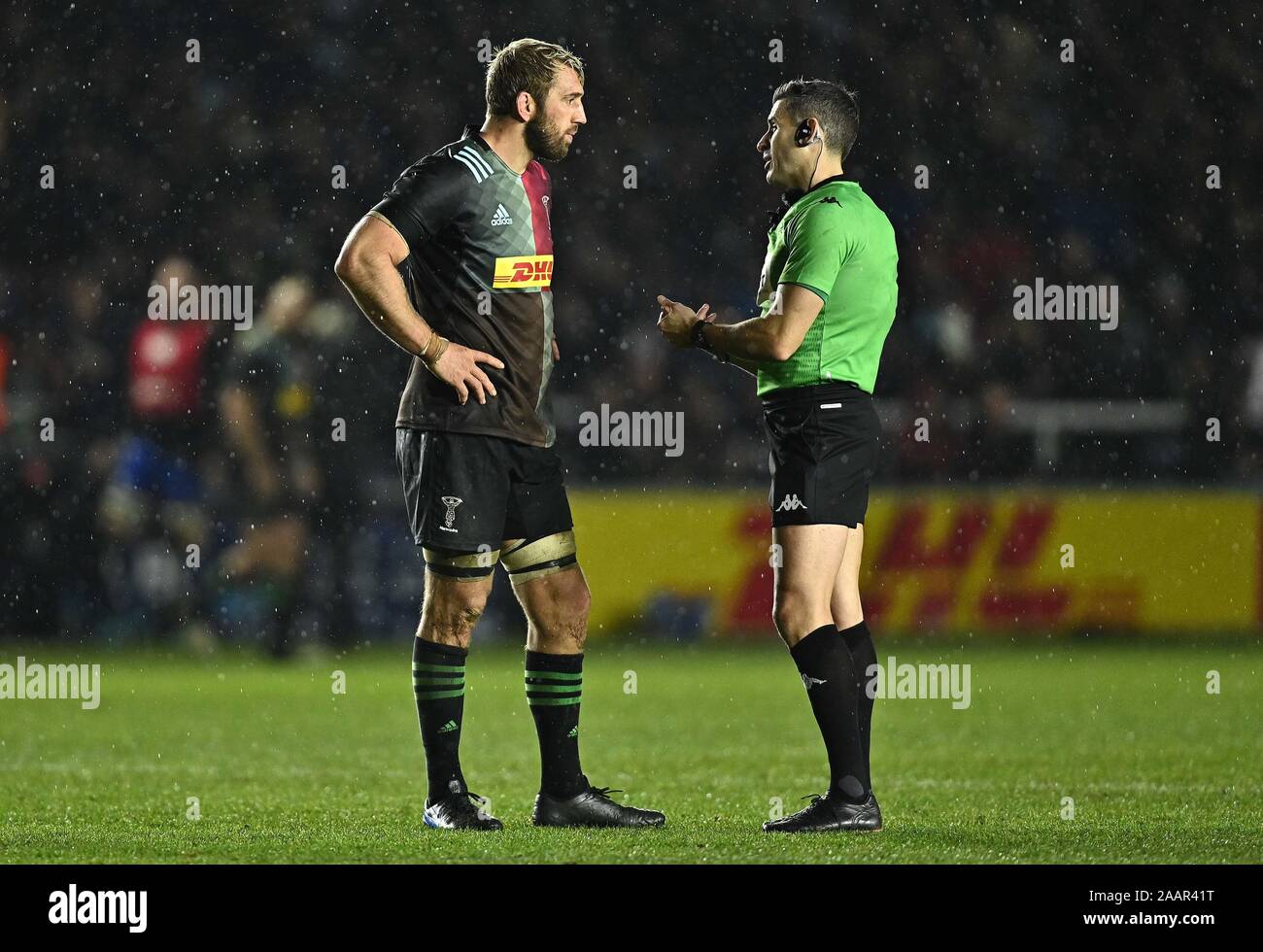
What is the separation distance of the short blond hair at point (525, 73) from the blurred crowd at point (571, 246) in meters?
5.84

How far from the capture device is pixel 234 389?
35.3 ft

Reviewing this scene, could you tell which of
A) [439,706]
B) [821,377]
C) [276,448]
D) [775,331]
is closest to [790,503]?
[821,377]

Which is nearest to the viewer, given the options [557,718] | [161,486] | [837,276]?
[837,276]

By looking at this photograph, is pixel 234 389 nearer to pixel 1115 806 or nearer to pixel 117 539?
pixel 117 539

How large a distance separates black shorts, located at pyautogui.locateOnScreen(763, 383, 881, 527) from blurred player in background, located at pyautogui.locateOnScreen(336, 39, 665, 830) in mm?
654

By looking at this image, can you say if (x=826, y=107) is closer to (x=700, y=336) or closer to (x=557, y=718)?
(x=700, y=336)

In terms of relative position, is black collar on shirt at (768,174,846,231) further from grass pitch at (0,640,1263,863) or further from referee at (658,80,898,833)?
grass pitch at (0,640,1263,863)

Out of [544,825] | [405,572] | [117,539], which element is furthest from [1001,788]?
[117,539]

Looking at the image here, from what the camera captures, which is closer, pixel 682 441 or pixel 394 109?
pixel 682 441

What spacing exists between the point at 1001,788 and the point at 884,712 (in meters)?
2.54

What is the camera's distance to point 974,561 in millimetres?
10773

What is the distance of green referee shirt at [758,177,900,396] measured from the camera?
4.41 m

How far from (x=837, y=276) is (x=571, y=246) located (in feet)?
27.0

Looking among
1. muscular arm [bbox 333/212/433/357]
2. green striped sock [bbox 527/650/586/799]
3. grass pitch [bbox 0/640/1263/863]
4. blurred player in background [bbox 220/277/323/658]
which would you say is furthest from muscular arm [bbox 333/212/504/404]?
blurred player in background [bbox 220/277/323/658]
